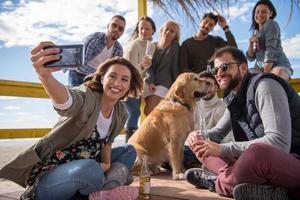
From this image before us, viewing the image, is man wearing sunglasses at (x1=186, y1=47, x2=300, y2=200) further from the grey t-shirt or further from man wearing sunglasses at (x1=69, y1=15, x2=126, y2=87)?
man wearing sunglasses at (x1=69, y1=15, x2=126, y2=87)

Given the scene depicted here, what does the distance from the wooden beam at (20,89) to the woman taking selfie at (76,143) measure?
92.7 inches

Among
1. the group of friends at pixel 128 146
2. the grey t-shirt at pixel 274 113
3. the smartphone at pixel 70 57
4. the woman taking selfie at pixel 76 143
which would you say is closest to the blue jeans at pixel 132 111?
the group of friends at pixel 128 146

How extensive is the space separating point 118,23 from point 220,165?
231 cm

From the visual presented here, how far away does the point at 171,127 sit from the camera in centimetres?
386

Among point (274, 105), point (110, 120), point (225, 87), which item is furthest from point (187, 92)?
point (274, 105)

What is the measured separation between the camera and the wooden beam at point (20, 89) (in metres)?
4.30

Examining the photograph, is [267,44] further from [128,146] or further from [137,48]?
[128,146]

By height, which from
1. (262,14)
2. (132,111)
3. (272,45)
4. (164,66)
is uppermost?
(262,14)

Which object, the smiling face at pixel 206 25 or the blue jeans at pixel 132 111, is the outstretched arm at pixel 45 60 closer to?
the blue jeans at pixel 132 111

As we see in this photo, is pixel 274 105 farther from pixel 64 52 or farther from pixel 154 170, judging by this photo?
pixel 154 170

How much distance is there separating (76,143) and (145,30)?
2493 mm

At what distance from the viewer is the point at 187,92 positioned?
13.3ft

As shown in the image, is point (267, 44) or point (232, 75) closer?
point (232, 75)

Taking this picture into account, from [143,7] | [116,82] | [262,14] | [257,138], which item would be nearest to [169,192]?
[257,138]
